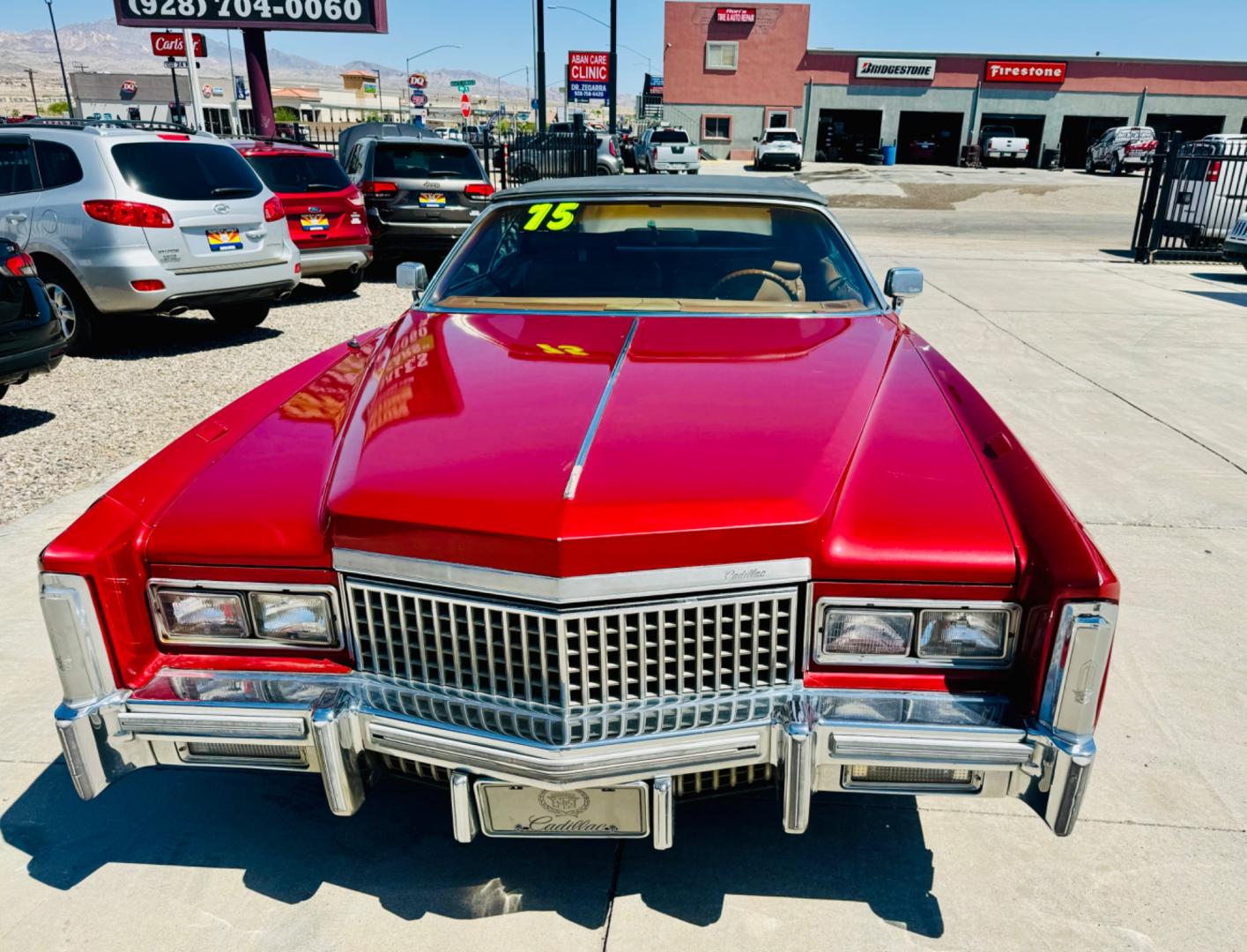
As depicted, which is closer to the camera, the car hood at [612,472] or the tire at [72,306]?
the car hood at [612,472]

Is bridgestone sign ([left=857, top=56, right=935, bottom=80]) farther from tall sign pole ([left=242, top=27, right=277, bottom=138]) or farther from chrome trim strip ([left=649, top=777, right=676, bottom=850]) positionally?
chrome trim strip ([left=649, top=777, right=676, bottom=850])

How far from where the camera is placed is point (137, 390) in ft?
23.3

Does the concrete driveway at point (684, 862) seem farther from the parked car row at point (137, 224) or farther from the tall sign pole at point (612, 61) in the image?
the tall sign pole at point (612, 61)

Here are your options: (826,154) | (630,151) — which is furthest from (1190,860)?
(826,154)

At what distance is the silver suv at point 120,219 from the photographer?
7387 mm

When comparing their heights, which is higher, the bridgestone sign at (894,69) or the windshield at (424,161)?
the bridgestone sign at (894,69)

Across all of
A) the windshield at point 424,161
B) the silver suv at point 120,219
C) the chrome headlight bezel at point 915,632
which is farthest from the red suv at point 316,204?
the chrome headlight bezel at point 915,632

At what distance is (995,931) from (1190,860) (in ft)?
2.18

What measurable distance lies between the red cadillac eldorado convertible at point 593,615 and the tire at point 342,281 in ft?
29.7

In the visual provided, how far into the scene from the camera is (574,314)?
3404 mm

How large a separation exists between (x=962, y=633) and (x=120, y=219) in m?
7.42

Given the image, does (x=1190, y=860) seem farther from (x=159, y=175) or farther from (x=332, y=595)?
(x=159, y=175)

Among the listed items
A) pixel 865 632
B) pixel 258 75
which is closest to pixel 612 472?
pixel 865 632

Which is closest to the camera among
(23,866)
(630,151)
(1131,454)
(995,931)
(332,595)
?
(332,595)
